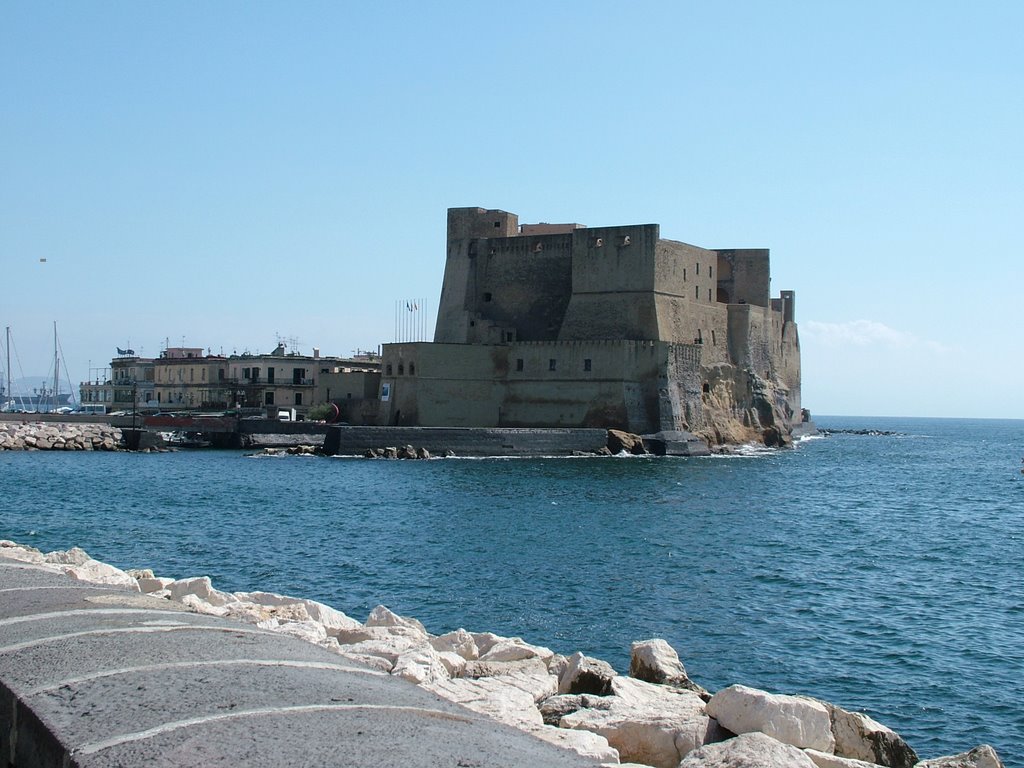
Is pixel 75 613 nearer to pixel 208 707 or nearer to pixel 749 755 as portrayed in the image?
pixel 208 707

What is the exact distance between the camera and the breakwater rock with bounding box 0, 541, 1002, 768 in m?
6.46

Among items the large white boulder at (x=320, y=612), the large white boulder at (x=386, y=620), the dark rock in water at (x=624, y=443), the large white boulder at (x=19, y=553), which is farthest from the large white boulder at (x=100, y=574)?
the dark rock in water at (x=624, y=443)

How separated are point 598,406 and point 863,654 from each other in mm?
29707

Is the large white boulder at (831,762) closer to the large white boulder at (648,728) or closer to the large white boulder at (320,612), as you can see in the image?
the large white boulder at (648,728)

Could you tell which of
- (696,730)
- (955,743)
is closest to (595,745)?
(696,730)

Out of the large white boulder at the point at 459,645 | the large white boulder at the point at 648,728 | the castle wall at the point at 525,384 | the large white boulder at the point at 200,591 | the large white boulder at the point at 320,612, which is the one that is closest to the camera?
the large white boulder at the point at 648,728

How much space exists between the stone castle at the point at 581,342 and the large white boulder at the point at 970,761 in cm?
3384

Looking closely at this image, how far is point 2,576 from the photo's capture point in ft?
29.3

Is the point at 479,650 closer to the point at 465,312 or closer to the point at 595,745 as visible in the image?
the point at 595,745

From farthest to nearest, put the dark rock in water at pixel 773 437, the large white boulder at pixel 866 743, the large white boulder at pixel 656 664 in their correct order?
the dark rock in water at pixel 773 437, the large white boulder at pixel 656 664, the large white boulder at pixel 866 743

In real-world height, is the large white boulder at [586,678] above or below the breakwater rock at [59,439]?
below

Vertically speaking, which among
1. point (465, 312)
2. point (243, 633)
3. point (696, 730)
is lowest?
point (696, 730)

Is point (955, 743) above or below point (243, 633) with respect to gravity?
below

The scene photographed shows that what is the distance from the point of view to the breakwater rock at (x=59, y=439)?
137 ft
